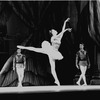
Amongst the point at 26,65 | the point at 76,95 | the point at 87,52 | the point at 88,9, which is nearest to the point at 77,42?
the point at 87,52

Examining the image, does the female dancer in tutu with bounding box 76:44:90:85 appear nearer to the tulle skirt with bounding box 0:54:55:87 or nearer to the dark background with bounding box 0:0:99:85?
the dark background with bounding box 0:0:99:85

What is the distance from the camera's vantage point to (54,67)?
10203 millimetres

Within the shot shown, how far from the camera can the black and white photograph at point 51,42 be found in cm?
1024

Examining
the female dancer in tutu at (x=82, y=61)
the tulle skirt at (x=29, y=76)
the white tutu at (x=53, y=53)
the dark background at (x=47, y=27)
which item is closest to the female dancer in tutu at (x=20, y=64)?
the tulle skirt at (x=29, y=76)

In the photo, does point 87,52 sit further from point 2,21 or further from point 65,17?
point 2,21

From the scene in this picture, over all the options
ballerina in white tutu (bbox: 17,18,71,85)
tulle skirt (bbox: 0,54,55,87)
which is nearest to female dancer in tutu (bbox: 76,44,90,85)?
ballerina in white tutu (bbox: 17,18,71,85)

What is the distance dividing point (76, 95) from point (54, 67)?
192cm

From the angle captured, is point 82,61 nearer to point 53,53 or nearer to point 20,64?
point 53,53

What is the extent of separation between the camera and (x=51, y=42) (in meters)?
10.3

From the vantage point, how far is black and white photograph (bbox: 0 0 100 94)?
1024 cm

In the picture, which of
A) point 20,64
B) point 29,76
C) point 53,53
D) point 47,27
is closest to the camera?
point 20,64

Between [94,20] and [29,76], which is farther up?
[94,20]

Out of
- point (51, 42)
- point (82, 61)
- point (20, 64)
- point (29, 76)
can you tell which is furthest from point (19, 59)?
point (82, 61)

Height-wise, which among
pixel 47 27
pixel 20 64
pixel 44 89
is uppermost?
pixel 47 27
